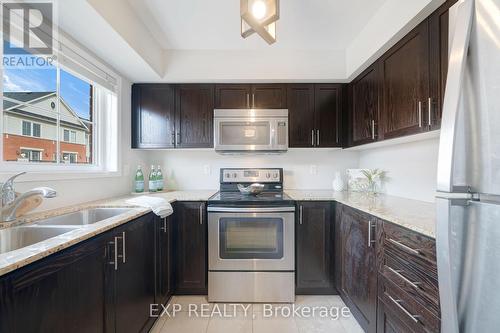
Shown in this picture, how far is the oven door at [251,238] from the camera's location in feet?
6.93

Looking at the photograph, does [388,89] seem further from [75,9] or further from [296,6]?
[75,9]

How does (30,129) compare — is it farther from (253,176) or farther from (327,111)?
(327,111)

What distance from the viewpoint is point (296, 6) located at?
173cm

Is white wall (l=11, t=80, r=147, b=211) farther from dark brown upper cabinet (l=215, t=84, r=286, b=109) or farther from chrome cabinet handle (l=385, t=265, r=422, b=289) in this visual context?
chrome cabinet handle (l=385, t=265, r=422, b=289)

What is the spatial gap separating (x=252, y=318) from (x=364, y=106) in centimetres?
206

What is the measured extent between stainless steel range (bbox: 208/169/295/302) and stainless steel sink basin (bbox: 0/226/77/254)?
44.9 inches

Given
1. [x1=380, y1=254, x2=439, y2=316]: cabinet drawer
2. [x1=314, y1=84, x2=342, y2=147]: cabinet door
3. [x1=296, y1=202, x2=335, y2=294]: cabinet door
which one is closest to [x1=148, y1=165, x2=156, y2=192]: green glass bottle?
[x1=296, y1=202, x2=335, y2=294]: cabinet door

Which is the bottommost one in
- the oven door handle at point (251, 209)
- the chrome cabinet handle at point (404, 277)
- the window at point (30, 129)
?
the chrome cabinet handle at point (404, 277)

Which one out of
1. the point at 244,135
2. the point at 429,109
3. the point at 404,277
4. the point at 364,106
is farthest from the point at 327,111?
the point at 404,277

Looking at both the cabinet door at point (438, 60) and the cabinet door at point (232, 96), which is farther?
the cabinet door at point (232, 96)

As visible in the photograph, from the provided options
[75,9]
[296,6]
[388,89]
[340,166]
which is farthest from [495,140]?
[340,166]

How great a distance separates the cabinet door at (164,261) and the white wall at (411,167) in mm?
2074

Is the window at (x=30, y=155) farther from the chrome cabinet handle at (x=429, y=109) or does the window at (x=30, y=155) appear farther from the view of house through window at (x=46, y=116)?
the chrome cabinet handle at (x=429, y=109)

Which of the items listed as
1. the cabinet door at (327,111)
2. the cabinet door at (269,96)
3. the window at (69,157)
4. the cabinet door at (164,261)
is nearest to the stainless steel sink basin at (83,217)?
the cabinet door at (164,261)
